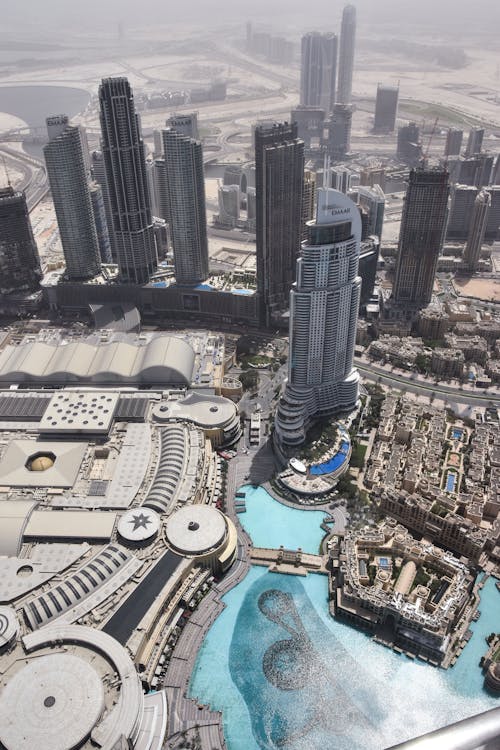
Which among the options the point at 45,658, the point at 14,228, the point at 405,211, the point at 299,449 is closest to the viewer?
the point at 45,658

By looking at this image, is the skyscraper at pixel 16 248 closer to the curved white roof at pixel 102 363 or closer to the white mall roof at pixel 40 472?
the curved white roof at pixel 102 363

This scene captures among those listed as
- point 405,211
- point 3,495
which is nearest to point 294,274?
point 405,211

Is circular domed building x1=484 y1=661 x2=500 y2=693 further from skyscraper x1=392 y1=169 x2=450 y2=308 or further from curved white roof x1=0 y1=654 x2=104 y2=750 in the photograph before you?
skyscraper x1=392 y1=169 x2=450 y2=308

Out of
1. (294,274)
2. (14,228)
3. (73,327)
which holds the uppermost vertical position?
(14,228)

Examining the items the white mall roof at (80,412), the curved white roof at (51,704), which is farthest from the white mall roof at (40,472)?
the curved white roof at (51,704)

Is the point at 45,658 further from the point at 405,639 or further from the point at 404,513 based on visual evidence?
the point at 404,513

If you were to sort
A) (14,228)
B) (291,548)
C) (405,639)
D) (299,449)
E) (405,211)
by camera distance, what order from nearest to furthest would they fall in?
(405,639), (291,548), (299,449), (405,211), (14,228)

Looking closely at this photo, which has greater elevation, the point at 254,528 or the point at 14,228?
the point at 14,228
